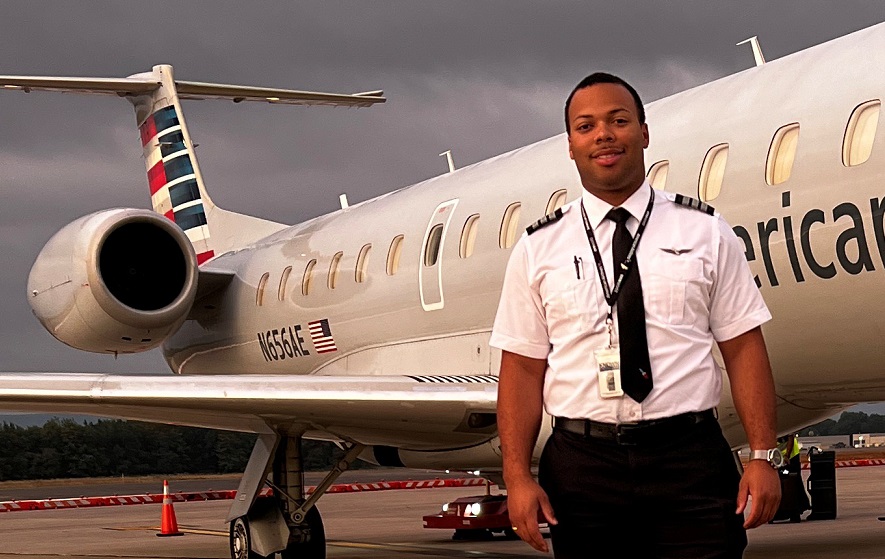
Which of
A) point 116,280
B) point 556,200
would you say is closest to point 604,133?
point 556,200

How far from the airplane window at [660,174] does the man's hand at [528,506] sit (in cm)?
548

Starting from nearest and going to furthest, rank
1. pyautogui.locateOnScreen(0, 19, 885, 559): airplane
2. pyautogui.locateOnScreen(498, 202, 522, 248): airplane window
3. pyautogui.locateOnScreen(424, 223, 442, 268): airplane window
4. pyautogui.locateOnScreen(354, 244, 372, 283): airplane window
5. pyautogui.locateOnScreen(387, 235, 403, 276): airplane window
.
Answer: pyautogui.locateOnScreen(0, 19, 885, 559): airplane
pyautogui.locateOnScreen(498, 202, 522, 248): airplane window
pyautogui.locateOnScreen(424, 223, 442, 268): airplane window
pyautogui.locateOnScreen(387, 235, 403, 276): airplane window
pyautogui.locateOnScreen(354, 244, 372, 283): airplane window

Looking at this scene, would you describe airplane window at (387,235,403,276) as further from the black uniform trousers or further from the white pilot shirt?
the black uniform trousers

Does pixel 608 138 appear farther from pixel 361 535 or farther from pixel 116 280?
pixel 361 535

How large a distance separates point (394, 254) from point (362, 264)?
2.00 feet

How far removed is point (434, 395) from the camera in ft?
30.4

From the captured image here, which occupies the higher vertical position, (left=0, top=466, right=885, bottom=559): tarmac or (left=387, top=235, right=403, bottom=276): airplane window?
(left=387, top=235, right=403, bottom=276): airplane window

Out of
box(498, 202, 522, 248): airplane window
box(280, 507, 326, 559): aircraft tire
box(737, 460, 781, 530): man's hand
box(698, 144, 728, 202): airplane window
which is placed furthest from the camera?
box(280, 507, 326, 559): aircraft tire

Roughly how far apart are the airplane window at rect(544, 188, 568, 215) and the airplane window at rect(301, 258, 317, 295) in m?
3.94

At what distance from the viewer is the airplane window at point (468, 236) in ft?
35.2

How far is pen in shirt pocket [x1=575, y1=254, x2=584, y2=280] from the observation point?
3.61m

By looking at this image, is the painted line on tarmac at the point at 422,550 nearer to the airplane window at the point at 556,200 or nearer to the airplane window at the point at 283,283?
the airplane window at the point at 283,283

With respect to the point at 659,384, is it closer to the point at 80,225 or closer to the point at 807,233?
the point at 807,233

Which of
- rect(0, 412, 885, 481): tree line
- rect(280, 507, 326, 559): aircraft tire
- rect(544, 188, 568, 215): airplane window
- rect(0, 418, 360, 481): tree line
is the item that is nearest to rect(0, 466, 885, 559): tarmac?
rect(280, 507, 326, 559): aircraft tire
